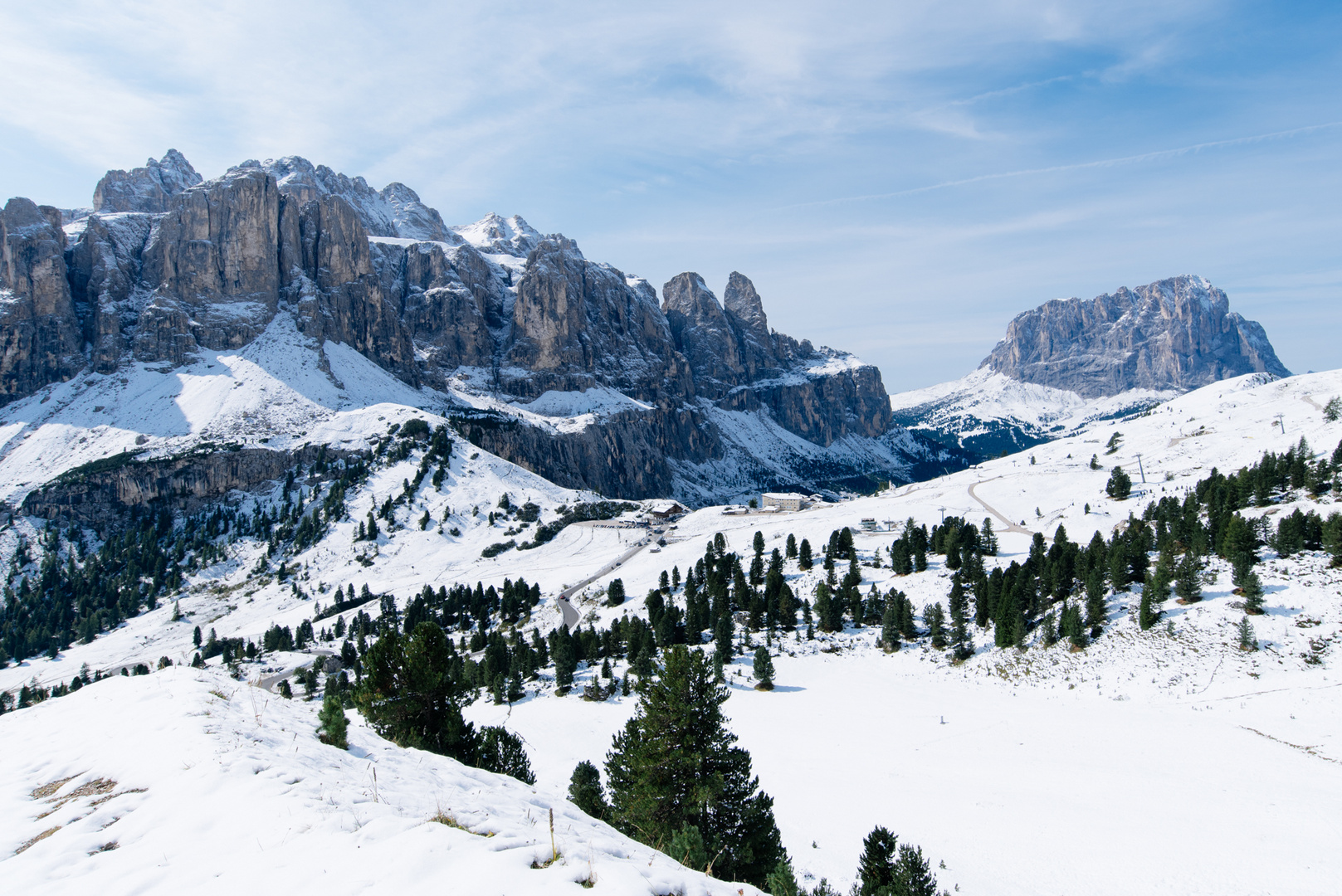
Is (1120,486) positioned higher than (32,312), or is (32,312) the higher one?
(32,312)

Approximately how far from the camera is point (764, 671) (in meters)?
50.3

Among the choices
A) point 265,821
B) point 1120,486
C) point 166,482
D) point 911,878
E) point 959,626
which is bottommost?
point 959,626

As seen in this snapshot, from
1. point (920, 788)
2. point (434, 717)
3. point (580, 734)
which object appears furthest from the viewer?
point (580, 734)

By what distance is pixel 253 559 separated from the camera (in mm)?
136375

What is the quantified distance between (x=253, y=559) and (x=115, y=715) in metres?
145

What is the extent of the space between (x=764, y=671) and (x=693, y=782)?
32554 millimetres

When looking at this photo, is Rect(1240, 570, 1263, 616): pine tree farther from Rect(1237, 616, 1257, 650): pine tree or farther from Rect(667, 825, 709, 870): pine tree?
Rect(667, 825, 709, 870): pine tree

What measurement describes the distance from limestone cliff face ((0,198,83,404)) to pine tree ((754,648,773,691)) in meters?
230

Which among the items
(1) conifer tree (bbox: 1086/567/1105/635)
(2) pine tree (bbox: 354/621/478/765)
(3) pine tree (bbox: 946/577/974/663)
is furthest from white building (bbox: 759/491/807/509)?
(2) pine tree (bbox: 354/621/478/765)

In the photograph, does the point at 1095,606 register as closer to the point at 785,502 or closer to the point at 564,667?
the point at 564,667

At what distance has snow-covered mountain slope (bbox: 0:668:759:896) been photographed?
7.46 m

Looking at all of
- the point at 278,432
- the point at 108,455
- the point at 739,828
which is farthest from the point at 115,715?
the point at 108,455

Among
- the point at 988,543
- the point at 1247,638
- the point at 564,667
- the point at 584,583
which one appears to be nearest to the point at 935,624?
the point at 1247,638

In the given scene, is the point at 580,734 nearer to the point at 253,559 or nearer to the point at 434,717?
the point at 434,717
